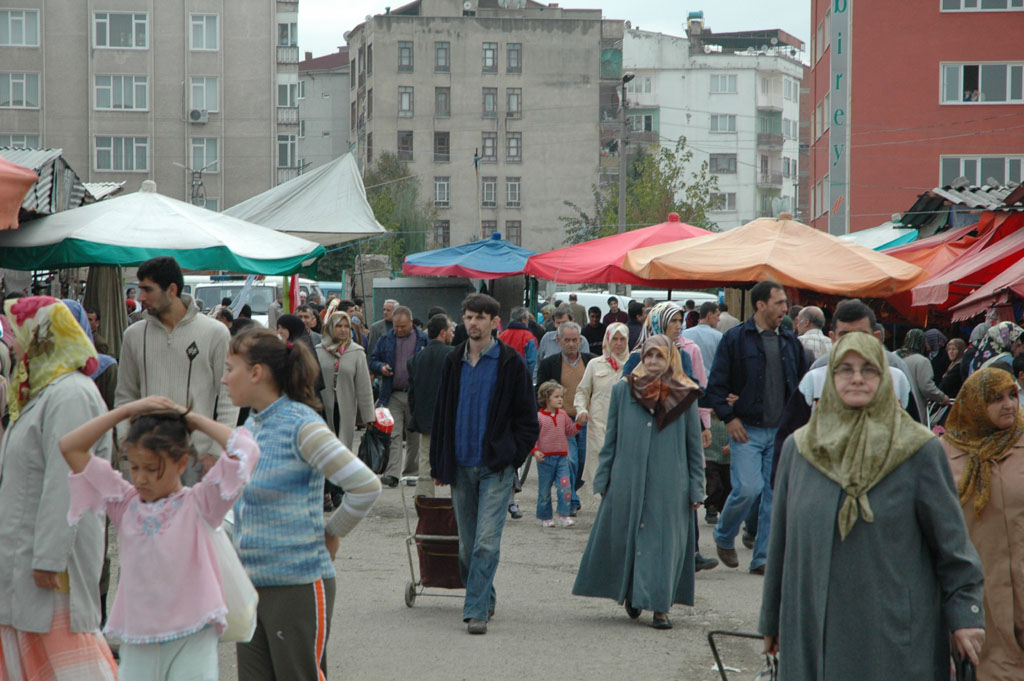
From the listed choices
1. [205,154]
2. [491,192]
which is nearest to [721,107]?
[491,192]

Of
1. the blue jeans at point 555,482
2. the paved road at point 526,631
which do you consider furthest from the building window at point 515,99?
the paved road at point 526,631

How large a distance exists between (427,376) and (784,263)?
3.84m

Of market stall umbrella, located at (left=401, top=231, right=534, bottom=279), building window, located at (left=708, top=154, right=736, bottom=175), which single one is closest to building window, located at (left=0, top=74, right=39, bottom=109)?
market stall umbrella, located at (left=401, top=231, right=534, bottom=279)

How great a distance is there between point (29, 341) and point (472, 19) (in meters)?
72.7

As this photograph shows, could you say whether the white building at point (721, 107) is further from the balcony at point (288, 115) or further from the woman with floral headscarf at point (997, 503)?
the woman with floral headscarf at point (997, 503)

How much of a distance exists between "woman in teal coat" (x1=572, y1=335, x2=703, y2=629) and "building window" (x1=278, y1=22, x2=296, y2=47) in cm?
6059

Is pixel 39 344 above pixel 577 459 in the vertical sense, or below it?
above

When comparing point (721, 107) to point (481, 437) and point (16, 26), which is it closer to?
point (16, 26)

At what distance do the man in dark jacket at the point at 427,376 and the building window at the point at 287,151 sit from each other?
5225cm

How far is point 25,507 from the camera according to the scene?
15.3ft

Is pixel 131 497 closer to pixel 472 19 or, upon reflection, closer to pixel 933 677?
pixel 933 677

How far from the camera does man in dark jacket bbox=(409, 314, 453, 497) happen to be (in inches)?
496

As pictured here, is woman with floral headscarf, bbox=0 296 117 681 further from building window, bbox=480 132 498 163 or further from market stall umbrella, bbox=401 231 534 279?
building window, bbox=480 132 498 163

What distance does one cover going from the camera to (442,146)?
7644 centimetres
